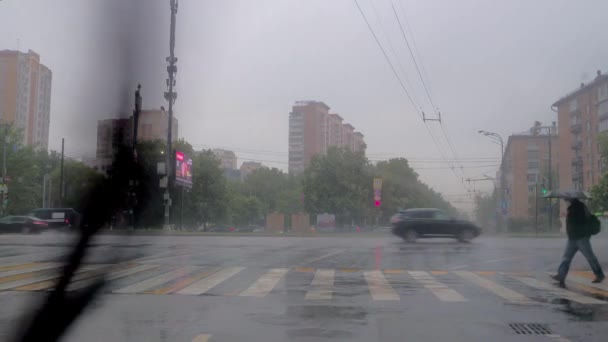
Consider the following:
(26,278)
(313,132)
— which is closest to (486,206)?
(313,132)

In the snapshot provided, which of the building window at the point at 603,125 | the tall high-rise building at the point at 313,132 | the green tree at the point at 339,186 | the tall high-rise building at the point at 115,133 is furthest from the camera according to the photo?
the tall high-rise building at the point at 313,132

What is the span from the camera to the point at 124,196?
2276 inches

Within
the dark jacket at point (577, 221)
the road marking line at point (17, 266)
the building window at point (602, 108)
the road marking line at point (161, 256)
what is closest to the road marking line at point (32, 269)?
the road marking line at point (17, 266)

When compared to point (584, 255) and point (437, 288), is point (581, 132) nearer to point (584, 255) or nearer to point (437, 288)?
point (584, 255)

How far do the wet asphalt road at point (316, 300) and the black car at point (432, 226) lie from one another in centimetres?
1136

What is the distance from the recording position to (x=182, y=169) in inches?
1884

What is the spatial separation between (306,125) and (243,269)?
123945 mm

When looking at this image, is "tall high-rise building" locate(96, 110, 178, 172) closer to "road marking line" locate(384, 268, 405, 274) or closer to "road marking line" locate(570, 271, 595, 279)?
"road marking line" locate(384, 268, 405, 274)

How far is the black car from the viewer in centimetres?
2823

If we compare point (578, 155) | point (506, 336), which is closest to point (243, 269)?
point (506, 336)

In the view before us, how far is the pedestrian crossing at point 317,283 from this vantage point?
10008mm

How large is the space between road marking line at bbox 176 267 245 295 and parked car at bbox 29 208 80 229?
36015 mm

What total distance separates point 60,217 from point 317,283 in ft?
131

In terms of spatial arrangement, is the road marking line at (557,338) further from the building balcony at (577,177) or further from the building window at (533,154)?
the building window at (533,154)
